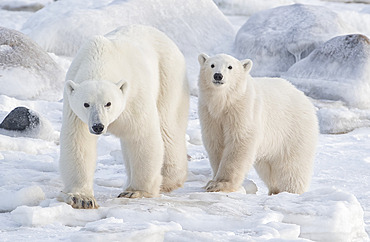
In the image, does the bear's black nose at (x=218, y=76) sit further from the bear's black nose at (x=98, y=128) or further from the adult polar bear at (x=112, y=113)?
the bear's black nose at (x=98, y=128)

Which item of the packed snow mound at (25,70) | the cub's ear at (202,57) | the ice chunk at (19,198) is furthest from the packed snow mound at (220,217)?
the packed snow mound at (25,70)

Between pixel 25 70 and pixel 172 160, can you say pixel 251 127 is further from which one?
pixel 25 70

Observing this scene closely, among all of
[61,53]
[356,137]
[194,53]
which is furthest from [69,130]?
[194,53]

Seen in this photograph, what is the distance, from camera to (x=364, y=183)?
6.05m

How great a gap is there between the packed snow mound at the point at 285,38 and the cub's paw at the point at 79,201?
806cm

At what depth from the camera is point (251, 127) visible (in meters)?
4.93

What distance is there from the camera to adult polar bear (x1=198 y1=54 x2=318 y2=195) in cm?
488

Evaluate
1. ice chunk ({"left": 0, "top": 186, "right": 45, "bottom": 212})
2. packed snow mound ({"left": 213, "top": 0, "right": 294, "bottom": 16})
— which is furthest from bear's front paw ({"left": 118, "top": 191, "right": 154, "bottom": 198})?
packed snow mound ({"left": 213, "top": 0, "right": 294, "bottom": 16})

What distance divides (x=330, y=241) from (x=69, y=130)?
168 cm

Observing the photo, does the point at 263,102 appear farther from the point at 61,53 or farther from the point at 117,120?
the point at 61,53

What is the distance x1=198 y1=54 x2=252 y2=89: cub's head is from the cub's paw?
1.62 m

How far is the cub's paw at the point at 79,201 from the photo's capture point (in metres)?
3.67

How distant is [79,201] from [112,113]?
1.88ft

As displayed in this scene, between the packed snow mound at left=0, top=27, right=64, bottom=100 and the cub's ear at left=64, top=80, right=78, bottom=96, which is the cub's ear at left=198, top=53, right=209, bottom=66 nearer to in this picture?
the cub's ear at left=64, top=80, right=78, bottom=96
